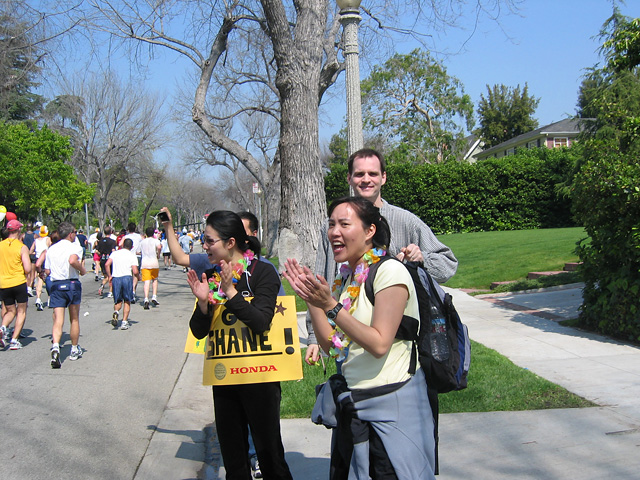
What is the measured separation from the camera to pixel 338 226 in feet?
8.70

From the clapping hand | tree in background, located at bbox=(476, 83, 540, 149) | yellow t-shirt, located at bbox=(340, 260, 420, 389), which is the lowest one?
yellow t-shirt, located at bbox=(340, 260, 420, 389)

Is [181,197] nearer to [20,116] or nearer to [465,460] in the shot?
[20,116]

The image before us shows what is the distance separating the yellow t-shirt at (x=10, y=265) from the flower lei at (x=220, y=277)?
689 cm

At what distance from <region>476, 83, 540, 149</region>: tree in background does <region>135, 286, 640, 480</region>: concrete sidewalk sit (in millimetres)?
64080

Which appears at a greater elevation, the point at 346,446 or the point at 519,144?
the point at 519,144

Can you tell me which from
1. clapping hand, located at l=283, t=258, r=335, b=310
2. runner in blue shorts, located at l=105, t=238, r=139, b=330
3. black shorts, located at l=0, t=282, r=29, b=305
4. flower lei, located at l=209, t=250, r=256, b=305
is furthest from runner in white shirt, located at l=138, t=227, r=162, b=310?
clapping hand, located at l=283, t=258, r=335, b=310

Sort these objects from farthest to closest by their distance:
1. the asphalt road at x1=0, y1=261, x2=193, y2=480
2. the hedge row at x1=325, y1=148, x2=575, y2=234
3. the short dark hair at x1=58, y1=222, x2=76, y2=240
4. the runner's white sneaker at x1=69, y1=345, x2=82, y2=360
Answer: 1. the hedge row at x1=325, y1=148, x2=575, y2=234
2. the short dark hair at x1=58, y1=222, x2=76, y2=240
3. the runner's white sneaker at x1=69, y1=345, x2=82, y2=360
4. the asphalt road at x1=0, y1=261, x2=193, y2=480

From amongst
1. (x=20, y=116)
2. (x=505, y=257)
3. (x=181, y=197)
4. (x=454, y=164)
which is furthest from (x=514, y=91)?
(x=505, y=257)

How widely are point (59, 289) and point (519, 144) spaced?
56701 mm

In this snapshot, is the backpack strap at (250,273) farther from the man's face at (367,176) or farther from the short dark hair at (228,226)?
the man's face at (367,176)

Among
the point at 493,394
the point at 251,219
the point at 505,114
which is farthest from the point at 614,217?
the point at 505,114

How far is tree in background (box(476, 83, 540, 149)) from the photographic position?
66938 mm

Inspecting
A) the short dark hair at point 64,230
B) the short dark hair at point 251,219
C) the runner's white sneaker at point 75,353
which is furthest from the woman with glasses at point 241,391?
Answer: the short dark hair at point 64,230

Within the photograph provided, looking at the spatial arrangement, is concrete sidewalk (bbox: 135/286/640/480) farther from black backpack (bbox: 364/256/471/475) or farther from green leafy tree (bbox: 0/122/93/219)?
green leafy tree (bbox: 0/122/93/219)
